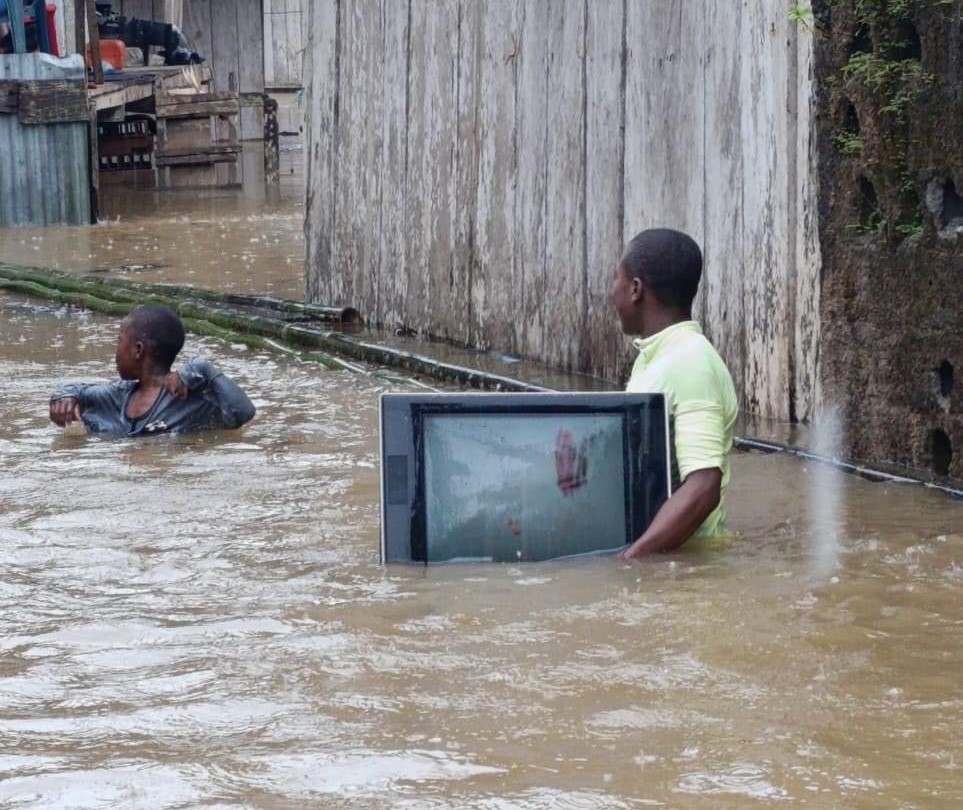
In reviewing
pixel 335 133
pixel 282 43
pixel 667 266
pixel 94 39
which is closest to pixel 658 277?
pixel 667 266

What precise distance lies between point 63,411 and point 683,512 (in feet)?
11.6

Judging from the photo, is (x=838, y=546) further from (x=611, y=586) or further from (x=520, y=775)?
(x=520, y=775)

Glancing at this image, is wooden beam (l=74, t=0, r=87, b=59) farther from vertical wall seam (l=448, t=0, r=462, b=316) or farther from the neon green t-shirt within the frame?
the neon green t-shirt

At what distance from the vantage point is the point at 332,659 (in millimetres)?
4004

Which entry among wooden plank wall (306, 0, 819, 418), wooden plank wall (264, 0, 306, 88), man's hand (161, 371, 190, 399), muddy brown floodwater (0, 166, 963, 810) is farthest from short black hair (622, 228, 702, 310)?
wooden plank wall (264, 0, 306, 88)

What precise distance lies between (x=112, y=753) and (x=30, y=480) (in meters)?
3.24

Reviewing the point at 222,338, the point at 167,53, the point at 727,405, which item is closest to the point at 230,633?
the point at 727,405

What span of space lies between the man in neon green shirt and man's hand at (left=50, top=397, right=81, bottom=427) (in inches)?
125

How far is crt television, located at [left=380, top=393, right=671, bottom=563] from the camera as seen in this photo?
457 centimetres

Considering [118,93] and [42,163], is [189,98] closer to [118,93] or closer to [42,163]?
[118,93]

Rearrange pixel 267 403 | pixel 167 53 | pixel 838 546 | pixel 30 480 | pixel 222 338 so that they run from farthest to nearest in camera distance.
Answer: pixel 167 53
pixel 222 338
pixel 267 403
pixel 30 480
pixel 838 546

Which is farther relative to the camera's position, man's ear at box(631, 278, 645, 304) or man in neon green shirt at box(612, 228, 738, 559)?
man's ear at box(631, 278, 645, 304)

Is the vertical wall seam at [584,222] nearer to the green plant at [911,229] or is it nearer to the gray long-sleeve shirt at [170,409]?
the gray long-sleeve shirt at [170,409]

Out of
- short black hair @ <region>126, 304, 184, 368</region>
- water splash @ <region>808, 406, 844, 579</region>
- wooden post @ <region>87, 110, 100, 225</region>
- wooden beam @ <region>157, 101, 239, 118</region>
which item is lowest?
water splash @ <region>808, 406, 844, 579</region>
